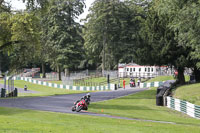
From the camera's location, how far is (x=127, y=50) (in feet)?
245

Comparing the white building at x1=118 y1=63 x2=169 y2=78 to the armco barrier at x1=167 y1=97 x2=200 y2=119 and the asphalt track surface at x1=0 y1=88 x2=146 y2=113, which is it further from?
the armco barrier at x1=167 y1=97 x2=200 y2=119

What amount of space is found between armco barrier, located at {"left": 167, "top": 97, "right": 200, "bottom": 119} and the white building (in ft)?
114

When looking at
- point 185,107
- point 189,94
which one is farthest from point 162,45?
point 185,107

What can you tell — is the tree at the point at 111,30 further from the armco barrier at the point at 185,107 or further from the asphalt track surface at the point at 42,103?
the armco barrier at the point at 185,107

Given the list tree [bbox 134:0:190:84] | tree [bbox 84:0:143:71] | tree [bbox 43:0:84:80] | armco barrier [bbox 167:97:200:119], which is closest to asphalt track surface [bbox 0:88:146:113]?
armco barrier [bbox 167:97:200:119]

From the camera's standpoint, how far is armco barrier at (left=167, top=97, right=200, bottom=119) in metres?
22.1

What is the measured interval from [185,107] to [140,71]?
41.9 metres

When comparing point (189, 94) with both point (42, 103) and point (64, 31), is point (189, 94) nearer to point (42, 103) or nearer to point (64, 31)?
point (42, 103)

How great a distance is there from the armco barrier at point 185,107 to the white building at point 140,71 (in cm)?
3464

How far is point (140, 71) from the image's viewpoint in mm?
66188

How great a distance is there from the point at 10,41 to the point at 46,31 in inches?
1568

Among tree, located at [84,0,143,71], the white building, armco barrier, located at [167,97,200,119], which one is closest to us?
armco barrier, located at [167,97,200,119]

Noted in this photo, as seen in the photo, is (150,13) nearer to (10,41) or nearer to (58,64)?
(10,41)

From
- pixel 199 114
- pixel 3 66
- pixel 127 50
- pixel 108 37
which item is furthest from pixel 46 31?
pixel 199 114
